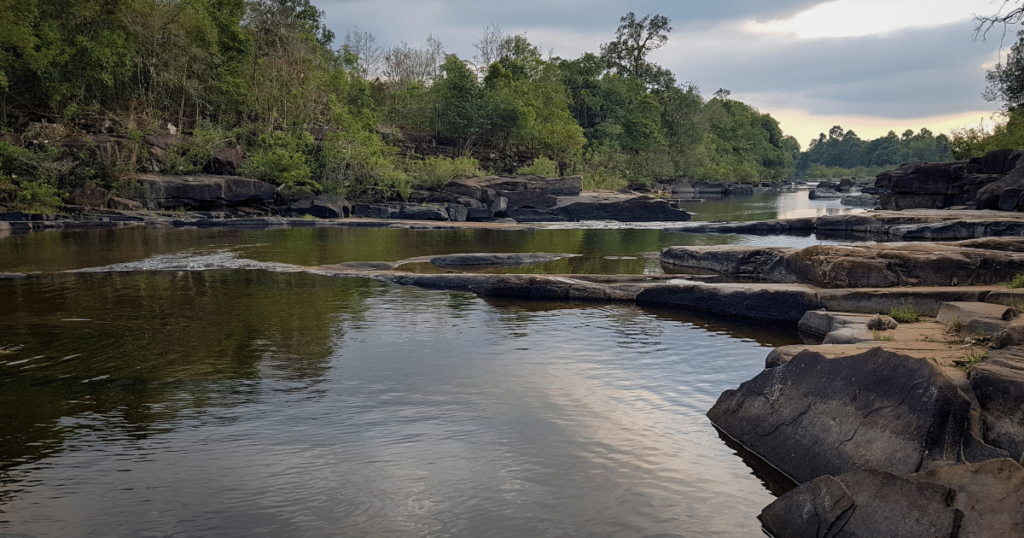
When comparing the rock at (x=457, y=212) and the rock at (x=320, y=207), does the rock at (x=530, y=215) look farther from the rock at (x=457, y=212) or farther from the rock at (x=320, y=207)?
the rock at (x=320, y=207)

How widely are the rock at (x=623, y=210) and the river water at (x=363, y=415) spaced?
23950 mm

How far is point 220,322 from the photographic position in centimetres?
1082

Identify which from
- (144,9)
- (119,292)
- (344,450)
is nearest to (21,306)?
(119,292)

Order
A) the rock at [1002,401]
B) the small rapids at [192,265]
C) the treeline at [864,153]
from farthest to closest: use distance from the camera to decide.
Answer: the treeline at [864,153], the small rapids at [192,265], the rock at [1002,401]

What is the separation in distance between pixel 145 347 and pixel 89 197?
2578 cm

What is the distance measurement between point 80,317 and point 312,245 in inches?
444

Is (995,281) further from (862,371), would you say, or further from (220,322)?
(220,322)

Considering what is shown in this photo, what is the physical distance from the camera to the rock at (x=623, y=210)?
1406 inches

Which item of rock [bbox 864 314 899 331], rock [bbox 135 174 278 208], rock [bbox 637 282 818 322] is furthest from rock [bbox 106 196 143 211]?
rock [bbox 864 314 899 331]

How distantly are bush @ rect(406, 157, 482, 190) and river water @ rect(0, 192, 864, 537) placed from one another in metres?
25.4

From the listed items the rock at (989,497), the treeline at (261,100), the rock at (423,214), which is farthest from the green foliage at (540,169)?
the rock at (989,497)

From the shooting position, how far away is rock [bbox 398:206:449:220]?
1346 inches

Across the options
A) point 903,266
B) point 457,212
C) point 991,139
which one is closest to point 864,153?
point 991,139

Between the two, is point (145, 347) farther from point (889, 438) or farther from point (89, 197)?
point (89, 197)
